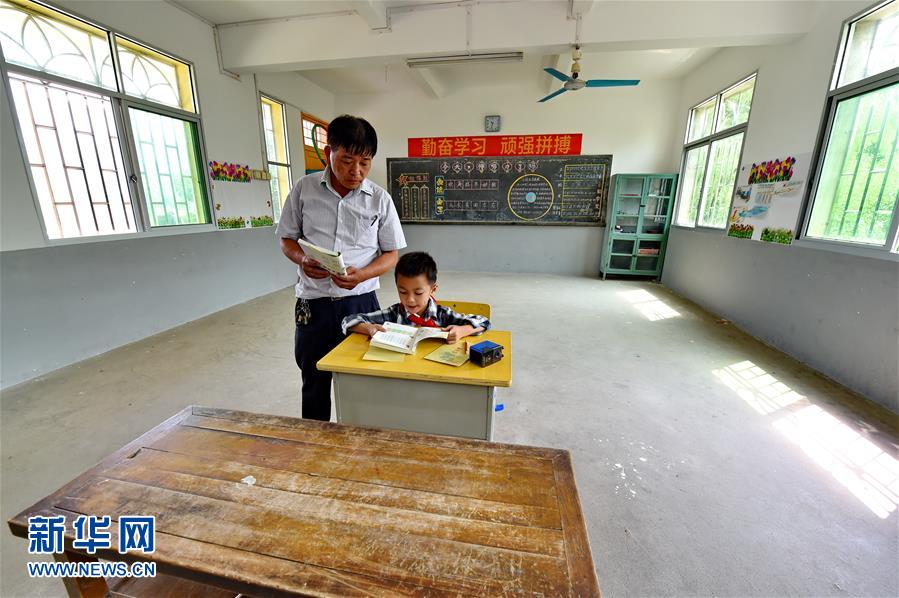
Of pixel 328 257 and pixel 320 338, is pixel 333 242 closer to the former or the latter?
pixel 328 257

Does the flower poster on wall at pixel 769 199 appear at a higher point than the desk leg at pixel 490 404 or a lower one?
higher

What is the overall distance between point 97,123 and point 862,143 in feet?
19.4

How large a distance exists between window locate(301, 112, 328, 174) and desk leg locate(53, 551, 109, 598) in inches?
222

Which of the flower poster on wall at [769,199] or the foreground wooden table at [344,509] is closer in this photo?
the foreground wooden table at [344,509]

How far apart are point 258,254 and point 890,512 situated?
18.5 feet

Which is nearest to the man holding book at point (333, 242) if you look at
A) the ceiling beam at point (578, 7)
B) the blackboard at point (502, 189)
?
the ceiling beam at point (578, 7)

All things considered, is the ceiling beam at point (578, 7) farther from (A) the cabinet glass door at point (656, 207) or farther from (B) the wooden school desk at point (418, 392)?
(B) the wooden school desk at point (418, 392)

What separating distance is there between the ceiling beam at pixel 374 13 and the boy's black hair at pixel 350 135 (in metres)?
2.74

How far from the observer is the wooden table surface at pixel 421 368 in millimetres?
1090

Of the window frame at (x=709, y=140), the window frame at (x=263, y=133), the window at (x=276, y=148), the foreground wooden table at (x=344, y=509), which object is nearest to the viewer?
the foreground wooden table at (x=344, y=509)

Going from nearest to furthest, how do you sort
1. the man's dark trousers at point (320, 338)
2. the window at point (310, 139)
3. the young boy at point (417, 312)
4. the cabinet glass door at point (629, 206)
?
the young boy at point (417, 312), the man's dark trousers at point (320, 338), the window at point (310, 139), the cabinet glass door at point (629, 206)

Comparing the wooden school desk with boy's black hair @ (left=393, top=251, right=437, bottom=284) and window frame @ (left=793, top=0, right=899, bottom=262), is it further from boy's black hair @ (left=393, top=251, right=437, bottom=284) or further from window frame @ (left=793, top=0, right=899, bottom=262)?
window frame @ (left=793, top=0, right=899, bottom=262)

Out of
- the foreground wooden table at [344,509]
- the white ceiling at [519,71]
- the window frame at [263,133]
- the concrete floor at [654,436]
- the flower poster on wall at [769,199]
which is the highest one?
the white ceiling at [519,71]

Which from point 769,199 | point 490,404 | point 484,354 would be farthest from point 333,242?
point 769,199
